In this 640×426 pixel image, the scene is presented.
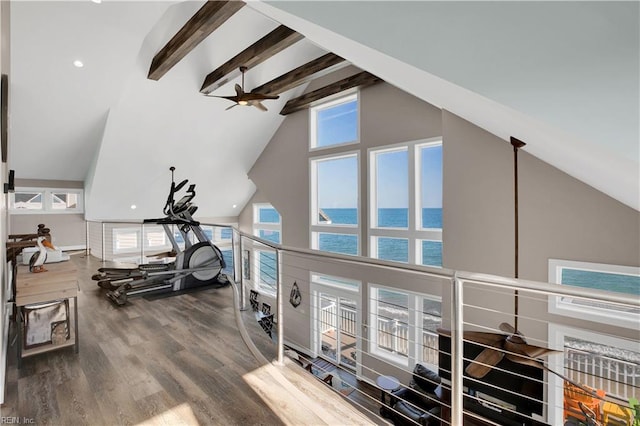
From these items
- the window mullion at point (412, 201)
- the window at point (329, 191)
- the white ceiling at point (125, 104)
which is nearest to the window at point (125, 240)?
the white ceiling at point (125, 104)

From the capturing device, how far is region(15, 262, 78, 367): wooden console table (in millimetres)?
2197

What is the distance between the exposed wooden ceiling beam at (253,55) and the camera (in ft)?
14.3

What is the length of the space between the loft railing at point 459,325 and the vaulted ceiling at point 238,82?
0.77 meters

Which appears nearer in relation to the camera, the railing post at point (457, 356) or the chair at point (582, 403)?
the railing post at point (457, 356)

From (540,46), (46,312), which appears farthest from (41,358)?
(540,46)

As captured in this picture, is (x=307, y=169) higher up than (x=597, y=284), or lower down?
higher up

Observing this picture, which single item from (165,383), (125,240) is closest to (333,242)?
(125,240)

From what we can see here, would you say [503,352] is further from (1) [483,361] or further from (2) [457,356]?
(2) [457,356]

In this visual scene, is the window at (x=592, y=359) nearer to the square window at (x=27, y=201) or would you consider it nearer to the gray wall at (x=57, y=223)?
the gray wall at (x=57, y=223)

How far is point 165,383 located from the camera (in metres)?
2.05

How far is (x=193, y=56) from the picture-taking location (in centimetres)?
520

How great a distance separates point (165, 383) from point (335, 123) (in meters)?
6.34

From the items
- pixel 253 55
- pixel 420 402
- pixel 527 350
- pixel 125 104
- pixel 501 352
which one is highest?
pixel 253 55

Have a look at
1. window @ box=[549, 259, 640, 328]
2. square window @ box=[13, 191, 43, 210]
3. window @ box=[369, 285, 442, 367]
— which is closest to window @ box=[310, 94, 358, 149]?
window @ box=[369, 285, 442, 367]
